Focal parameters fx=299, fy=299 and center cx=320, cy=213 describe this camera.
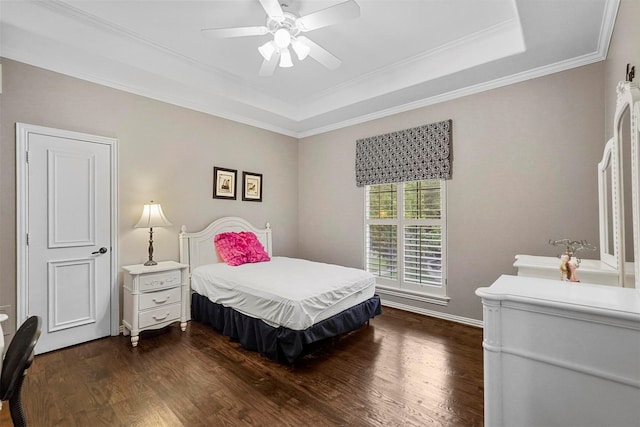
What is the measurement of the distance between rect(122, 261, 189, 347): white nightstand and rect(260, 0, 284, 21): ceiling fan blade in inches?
103

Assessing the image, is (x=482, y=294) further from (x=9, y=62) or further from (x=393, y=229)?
(x=9, y=62)

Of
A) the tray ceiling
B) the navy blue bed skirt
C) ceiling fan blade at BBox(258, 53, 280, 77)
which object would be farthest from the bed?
ceiling fan blade at BBox(258, 53, 280, 77)

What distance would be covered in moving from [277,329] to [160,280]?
146 centimetres

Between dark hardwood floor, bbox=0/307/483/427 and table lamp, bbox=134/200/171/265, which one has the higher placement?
table lamp, bbox=134/200/171/265

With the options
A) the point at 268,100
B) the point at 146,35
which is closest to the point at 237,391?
the point at 146,35

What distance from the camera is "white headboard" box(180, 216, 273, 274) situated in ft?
12.2

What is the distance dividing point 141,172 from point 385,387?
3308 millimetres

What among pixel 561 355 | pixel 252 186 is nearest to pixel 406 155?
pixel 252 186

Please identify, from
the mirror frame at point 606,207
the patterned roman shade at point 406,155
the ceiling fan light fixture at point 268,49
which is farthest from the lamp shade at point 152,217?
the mirror frame at point 606,207

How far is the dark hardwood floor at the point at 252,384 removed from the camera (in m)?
1.89

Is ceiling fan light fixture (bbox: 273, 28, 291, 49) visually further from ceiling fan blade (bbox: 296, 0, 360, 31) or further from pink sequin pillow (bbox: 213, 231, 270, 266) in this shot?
pink sequin pillow (bbox: 213, 231, 270, 266)

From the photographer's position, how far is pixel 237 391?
2162 mm

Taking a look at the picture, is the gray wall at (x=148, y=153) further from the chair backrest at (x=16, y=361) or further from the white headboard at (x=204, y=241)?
the chair backrest at (x=16, y=361)

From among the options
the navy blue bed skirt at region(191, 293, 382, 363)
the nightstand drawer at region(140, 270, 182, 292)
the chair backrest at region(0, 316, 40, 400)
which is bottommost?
the navy blue bed skirt at region(191, 293, 382, 363)
